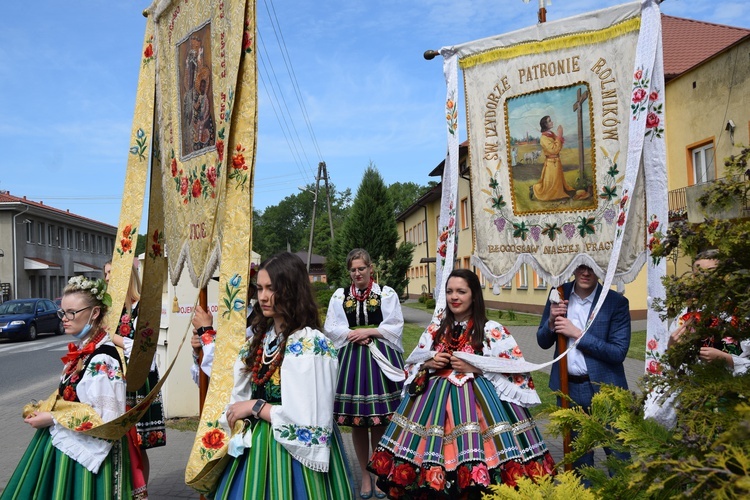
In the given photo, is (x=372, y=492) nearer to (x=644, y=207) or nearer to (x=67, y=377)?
(x=67, y=377)

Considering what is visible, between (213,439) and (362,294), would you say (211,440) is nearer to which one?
(213,439)

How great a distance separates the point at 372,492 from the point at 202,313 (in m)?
2.37

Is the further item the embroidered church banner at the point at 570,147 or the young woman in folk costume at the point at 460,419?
the embroidered church banner at the point at 570,147

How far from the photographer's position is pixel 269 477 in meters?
2.74

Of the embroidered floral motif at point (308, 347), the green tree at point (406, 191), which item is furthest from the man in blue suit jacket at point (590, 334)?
the green tree at point (406, 191)

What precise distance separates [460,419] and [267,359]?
1.29 meters

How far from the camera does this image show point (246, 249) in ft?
9.59

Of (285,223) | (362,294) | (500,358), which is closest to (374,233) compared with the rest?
(362,294)

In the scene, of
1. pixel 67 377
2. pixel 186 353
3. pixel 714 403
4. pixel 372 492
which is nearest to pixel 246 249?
pixel 67 377

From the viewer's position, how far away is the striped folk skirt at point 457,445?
3.50m

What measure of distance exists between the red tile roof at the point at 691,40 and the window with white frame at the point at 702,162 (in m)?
4.08

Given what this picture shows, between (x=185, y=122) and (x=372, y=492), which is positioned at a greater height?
(x=185, y=122)

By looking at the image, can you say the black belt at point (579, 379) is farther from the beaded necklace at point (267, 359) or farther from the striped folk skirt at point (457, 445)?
the beaded necklace at point (267, 359)

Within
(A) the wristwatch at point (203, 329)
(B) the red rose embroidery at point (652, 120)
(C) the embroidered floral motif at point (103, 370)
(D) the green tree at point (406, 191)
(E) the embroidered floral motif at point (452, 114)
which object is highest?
(D) the green tree at point (406, 191)
